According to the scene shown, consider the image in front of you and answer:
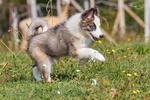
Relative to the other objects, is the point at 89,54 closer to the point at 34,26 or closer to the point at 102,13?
the point at 34,26

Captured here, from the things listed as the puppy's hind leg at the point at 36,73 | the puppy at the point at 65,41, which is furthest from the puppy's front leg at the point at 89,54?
the puppy's hind leg at the point at 36,73

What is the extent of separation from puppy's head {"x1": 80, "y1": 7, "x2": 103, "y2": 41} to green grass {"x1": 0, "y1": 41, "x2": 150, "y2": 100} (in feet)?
2.00

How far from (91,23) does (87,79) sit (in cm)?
79

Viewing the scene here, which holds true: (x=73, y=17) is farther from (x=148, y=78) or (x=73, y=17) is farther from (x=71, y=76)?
(x=148, y=78)

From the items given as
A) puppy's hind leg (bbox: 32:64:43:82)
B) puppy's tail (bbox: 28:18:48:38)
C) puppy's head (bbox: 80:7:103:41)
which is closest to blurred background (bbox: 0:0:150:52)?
puppy's tail (bbox: 28:18:48:38)

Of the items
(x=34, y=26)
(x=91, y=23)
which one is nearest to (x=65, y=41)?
(x=91, y=23)

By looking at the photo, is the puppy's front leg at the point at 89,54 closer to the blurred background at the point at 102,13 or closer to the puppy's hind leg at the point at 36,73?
the puppy's hind leg at the point at 36,73

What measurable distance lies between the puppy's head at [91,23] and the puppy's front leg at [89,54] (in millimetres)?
216

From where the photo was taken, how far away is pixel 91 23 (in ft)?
28.5

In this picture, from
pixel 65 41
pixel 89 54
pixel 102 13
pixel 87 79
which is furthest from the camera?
pixel 102 13

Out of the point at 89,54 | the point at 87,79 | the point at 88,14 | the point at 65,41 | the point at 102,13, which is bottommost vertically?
the point at 102,13

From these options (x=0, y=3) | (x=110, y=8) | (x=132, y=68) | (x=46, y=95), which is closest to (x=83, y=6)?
(x=110, y=8)

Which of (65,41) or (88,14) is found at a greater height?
(88,14)

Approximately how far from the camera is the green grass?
7.54 m
